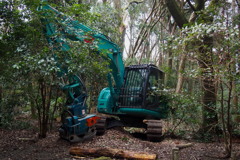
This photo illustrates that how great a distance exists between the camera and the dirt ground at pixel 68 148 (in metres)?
4.82

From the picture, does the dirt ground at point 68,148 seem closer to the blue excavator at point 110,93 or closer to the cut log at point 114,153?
the cut log at point 114,153

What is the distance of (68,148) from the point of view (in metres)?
5.49

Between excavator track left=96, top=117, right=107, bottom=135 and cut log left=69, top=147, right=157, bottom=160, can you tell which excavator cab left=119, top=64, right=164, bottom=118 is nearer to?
excavator track left=96, top=117, right=107, bottom=135

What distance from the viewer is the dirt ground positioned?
482cm

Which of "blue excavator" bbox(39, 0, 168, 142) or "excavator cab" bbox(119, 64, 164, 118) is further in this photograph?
"excavator cab" bbox(119, 64, 164, 118)

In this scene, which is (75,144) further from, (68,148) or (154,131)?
(154,131)

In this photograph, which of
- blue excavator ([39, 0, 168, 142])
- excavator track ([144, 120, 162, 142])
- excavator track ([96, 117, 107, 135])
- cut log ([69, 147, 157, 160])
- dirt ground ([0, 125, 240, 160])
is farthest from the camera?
excavator track ([96, 117, 107, 135])

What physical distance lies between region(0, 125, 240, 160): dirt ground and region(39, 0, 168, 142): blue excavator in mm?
406

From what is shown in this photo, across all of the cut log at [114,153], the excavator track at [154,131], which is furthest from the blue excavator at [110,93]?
the cut log at [114,153]

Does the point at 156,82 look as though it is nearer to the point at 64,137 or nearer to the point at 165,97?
the point at 165,97

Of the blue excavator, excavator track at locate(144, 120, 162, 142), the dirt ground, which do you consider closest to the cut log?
the dirt ground

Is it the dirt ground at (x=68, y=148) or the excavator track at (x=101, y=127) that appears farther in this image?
the excavator track at (x=101, y=127)

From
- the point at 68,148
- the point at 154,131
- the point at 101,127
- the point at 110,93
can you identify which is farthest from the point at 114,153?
the point at 110,93

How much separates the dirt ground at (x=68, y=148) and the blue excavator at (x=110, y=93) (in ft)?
1.33
